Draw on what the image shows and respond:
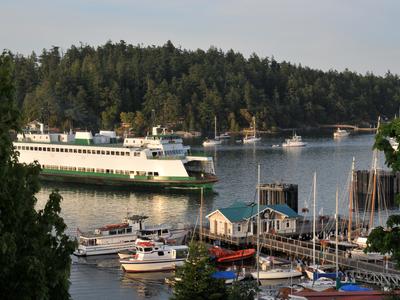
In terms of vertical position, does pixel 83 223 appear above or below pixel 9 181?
below

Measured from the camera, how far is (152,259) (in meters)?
32.1

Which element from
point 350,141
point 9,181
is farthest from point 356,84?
point 9,181

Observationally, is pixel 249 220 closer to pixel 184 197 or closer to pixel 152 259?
pixel 152 259

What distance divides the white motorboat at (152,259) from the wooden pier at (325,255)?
418 centimetres

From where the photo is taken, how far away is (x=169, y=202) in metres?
53.7

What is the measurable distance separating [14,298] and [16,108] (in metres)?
2.53

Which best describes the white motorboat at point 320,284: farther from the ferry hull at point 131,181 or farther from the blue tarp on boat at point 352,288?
the ferry hull at point 131,181

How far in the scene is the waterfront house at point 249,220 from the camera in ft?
120

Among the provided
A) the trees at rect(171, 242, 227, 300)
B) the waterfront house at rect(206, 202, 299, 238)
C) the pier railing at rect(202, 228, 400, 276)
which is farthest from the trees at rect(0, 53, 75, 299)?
the waterfront house at rect(206, 202, 299, 238)

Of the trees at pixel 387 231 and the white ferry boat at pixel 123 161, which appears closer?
the trees at pixel 387 231

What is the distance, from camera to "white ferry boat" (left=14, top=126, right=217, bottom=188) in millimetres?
60656

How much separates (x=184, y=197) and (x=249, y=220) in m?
19.7

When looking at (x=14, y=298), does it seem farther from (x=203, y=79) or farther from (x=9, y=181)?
(x=203, y=79)

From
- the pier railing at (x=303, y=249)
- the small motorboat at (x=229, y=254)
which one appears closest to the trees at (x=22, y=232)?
the pier railing at (x=303, y=249)
